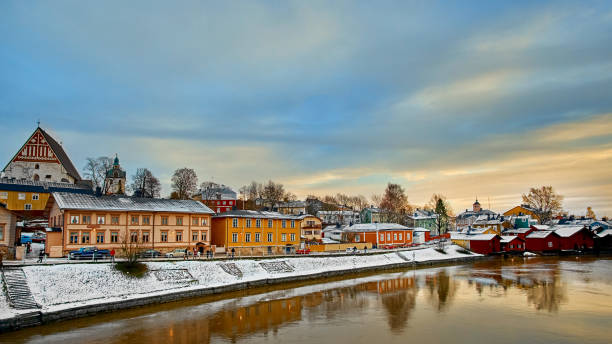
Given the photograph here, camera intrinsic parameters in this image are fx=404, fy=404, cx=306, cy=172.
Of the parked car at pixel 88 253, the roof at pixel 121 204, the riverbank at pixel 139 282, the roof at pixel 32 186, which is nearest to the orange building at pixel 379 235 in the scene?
the riverbank at pixel 139 282

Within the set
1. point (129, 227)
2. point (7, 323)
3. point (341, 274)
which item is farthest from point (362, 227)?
point (7, 323)

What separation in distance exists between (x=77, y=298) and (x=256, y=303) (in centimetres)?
1217

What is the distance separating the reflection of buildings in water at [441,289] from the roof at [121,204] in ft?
87.4

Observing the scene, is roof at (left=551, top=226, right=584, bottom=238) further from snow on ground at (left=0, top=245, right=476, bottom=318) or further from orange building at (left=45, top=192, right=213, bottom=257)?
orange building at (left=45, top=192, right=213, bottom=257)

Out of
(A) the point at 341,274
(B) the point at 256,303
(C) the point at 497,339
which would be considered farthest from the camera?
(A) the point at 341,274

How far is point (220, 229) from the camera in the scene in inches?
2012

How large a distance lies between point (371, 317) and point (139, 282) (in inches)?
713

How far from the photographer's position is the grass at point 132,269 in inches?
1255

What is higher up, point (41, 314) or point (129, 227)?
point (129, 227)

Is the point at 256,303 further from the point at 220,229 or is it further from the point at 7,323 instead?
the point at 220,229

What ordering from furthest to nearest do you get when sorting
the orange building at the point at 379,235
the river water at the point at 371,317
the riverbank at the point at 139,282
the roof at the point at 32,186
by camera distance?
1. the orange building at the point at 379,235
2. the roof at the point at 32,186
3. the riverbank at the point at 139,282
4. the river water at the point at 371,317

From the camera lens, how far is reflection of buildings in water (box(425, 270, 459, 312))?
100 feet

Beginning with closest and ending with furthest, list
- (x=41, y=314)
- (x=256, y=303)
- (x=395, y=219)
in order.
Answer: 1. (x=41, y=314)
2. (x=256, y=303)
3. (x=395, y=219)

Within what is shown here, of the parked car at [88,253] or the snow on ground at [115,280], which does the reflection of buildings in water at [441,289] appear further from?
the parked car at [88,253]
